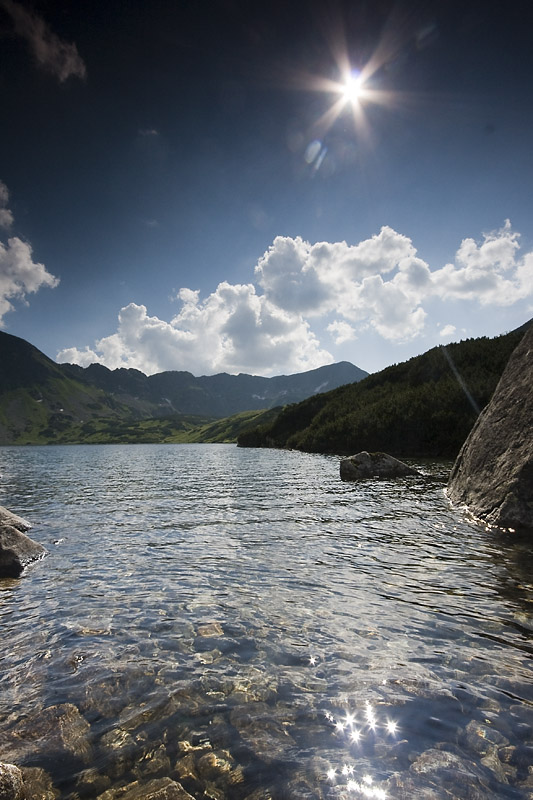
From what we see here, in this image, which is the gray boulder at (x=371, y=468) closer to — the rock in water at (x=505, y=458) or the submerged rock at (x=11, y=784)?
the rock in water at (x=505, y=458)

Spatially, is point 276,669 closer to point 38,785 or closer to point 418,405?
point 38,785

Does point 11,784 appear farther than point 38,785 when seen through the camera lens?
No

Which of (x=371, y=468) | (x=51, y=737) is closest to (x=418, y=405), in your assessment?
(x=371, y=468)

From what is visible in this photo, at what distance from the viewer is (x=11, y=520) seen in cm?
1867

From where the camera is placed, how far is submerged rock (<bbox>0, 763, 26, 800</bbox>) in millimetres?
4777

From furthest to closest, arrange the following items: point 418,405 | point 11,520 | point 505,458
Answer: point 418,405, point 505,458, point 11,520

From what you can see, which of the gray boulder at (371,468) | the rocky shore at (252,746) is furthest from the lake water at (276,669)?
the gray boulder at (371,468)

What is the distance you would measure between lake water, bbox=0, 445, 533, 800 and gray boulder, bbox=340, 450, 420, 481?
2812cm

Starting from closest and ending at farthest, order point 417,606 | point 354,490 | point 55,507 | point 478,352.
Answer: point 417,606 → point 55,507 → point 354,490 → point 478,352

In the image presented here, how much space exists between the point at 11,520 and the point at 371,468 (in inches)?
1455

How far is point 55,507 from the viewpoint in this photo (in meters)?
29.4

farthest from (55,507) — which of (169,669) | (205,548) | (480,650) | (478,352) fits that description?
(478,352)

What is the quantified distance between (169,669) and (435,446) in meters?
85.0

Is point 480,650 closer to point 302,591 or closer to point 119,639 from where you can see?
point 302,591
